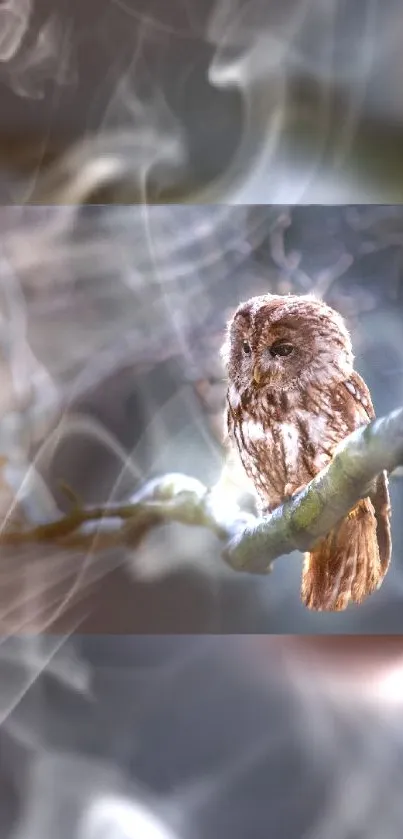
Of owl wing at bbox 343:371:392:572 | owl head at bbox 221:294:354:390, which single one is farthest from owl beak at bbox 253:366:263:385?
owl wing at bbox 343:371:392:572

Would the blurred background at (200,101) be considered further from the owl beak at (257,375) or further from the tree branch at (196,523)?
the tree branch at (196,523)

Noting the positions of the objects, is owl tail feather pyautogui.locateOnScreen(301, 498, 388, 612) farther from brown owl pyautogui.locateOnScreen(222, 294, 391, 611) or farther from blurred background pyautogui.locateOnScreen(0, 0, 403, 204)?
blurred background pyautogui.locateOnScreen(0, 0, 403, 204)

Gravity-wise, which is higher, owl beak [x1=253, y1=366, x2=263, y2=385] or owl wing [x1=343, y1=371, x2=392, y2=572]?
owl beak [x1=253, y1=366, x2=263, y2=385]

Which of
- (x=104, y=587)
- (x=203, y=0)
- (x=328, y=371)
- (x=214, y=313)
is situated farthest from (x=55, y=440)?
(x=203, y=0)

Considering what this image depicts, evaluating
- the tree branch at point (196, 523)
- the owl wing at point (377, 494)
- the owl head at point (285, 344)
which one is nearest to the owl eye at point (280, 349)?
the owl head at point (285, 344)

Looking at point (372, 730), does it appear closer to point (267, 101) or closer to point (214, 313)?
point (214, 313)

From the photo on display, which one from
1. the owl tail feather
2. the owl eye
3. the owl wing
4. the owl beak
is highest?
the owl eye
